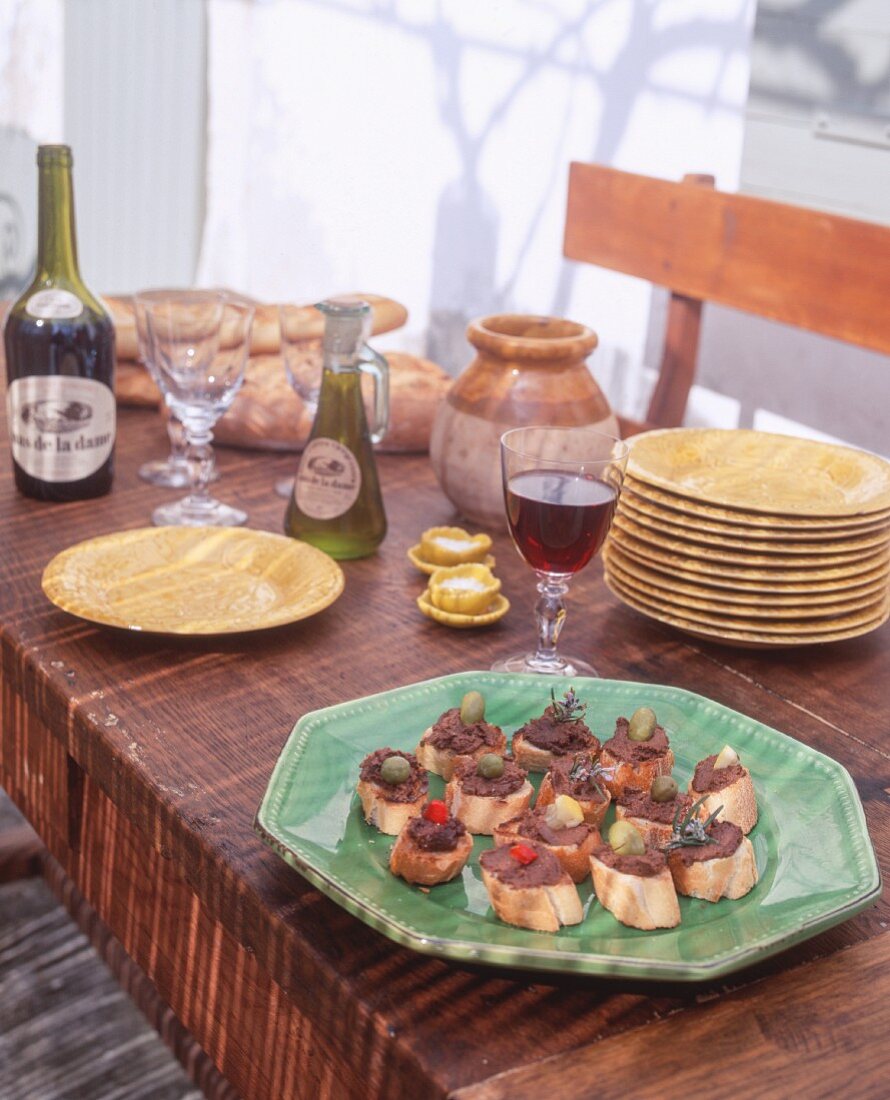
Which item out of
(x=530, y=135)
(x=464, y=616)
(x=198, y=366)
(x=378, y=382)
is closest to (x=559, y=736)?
(x=464, y=616)

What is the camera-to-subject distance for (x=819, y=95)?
8.51 feet

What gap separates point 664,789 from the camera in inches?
29.7

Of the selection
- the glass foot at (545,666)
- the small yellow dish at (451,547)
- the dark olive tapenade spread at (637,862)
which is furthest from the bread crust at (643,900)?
the small yellow dish at (451,547)

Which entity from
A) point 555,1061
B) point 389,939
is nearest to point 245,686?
point 389,939

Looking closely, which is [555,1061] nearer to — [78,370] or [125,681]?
[125,681]

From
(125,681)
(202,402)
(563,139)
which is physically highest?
(563,139)

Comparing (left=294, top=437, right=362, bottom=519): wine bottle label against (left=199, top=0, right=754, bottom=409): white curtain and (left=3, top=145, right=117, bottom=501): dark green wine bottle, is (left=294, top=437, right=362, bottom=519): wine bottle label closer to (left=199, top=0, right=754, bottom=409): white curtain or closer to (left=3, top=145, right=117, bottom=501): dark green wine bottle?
(left=3, top=145, right=117, bottom=501): dark green wine bottle

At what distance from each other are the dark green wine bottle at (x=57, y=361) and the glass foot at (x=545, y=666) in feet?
1.68

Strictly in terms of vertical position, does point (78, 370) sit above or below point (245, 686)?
above

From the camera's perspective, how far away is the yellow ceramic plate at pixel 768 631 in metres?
1.06

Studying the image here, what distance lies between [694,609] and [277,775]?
0.45m

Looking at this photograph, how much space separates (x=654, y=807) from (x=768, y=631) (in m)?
0.35

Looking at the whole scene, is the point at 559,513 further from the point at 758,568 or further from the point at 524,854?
the point at 524,854

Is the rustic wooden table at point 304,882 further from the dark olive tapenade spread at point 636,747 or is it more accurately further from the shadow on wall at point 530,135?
the shadow on wall at point 530,135
